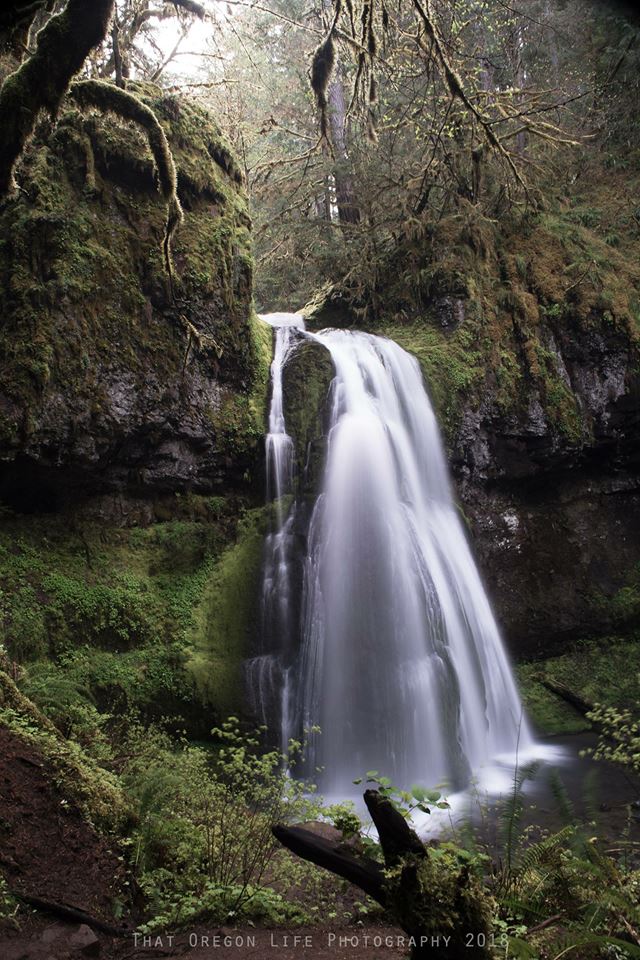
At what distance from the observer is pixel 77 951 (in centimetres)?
279

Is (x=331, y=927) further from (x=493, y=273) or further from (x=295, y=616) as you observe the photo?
(x=493, y=273)

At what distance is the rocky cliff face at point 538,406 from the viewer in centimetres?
1115

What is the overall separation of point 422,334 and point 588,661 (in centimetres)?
677

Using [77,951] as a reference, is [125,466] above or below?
above

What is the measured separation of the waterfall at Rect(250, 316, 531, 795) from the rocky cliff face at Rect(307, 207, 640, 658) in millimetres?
1138

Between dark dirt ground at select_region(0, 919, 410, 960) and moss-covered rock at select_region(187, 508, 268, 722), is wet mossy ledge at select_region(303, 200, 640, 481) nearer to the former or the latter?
moss-covered rock at select_region(187, 508, 268, 722)

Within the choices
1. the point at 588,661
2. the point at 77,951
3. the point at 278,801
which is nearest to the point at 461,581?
the point at 588,661

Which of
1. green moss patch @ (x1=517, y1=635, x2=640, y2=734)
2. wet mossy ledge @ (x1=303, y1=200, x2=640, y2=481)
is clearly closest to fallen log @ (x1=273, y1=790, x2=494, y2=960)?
green moss patch @ (x1=517, y1=635, x2=640, y2=734)

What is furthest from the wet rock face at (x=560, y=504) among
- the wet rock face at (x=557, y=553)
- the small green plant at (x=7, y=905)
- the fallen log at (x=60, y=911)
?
the small green plant at (x=7, y=905)

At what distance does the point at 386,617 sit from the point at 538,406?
Result: 541 cm

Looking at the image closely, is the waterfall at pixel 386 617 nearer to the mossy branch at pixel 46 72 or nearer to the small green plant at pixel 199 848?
the small green plant at pixel 199 848

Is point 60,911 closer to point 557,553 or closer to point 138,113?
point 138,113

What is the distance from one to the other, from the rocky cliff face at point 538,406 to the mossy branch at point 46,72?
8119 mm

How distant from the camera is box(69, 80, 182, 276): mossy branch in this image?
477cm
